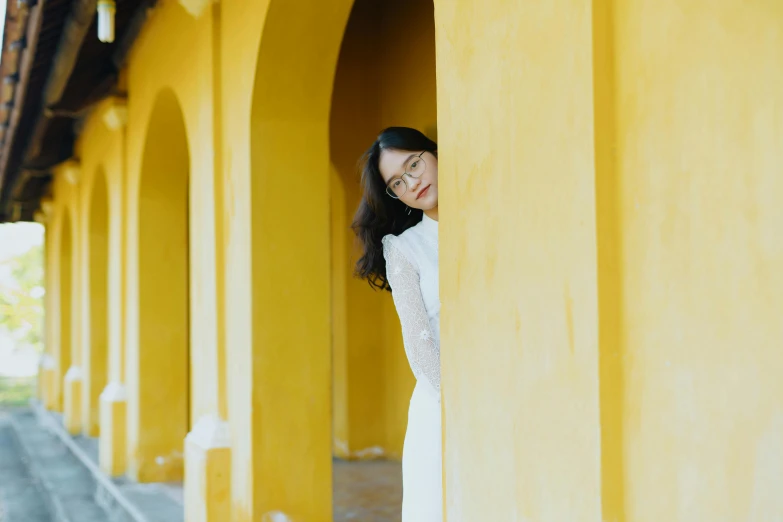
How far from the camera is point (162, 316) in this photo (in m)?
7.63

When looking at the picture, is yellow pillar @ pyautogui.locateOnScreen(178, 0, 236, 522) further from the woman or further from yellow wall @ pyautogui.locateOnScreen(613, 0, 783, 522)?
yellow wall @ pyautogui.locateOnScreen(613, 0, 783, 522)

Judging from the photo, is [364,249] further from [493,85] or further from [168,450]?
[168,450]

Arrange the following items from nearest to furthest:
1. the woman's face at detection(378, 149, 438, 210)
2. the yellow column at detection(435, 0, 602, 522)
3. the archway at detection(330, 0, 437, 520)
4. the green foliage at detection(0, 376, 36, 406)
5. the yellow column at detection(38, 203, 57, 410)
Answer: the yellow column at detection(435, 0, 602, 522) < the woman's face at detection(378, 149, 438, 210) < the archway at detection(330, 0, 437, 520) < the yellow column at detection(38, 203, 57, 410) < the green foliage at detection(0, 376, 36, 406)

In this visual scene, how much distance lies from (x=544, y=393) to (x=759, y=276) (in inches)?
26.0

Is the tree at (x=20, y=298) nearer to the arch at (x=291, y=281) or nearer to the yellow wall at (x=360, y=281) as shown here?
the yellow wall at (x=360, y=281)

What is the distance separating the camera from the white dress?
250 cm

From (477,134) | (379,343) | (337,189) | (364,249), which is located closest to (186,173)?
(337,189)

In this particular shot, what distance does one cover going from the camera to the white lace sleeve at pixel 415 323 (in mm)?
2500

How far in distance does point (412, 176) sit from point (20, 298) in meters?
32.1

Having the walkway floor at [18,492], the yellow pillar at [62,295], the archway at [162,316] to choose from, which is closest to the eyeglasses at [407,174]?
the archway at [162,316]

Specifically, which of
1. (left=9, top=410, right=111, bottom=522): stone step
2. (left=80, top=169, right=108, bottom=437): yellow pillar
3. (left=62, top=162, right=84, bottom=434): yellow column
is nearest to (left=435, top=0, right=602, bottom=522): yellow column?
(left=9, top=410, right=111, bottom=522): stone step

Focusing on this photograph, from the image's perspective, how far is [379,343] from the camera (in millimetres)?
7895

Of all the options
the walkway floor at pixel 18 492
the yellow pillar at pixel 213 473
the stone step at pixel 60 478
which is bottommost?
the walkway floor at pixel 18 492

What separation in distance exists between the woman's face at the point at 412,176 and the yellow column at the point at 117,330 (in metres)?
6.11
